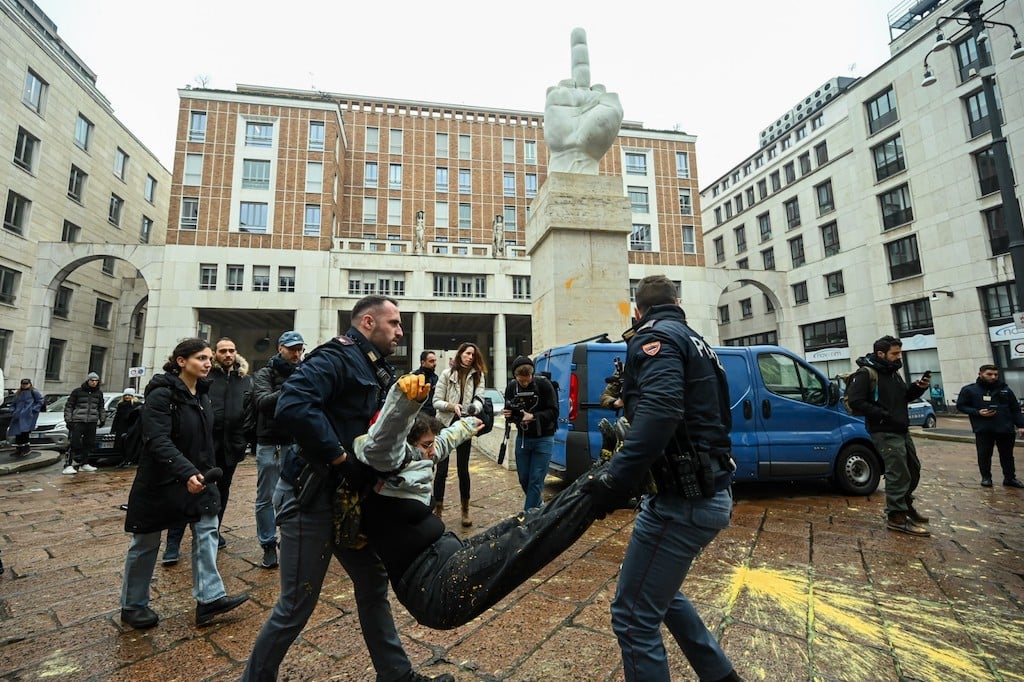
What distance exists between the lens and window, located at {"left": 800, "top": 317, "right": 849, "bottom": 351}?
28.9 meters

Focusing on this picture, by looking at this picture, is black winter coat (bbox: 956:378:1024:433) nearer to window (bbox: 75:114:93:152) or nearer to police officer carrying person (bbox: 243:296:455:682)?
police officer carrying person (bbox: 243:296:455:682)

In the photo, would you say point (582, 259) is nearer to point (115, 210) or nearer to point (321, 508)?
point (321, 508)

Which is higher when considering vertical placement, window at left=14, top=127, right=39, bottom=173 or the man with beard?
window at left=14, top=127, right=39, bottom=173

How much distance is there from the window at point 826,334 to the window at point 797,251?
15.3 feet

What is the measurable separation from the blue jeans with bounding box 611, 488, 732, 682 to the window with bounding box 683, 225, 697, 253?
115 feet

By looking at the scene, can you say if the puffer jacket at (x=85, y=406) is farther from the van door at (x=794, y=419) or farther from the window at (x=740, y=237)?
the window at (x=740, y=237)

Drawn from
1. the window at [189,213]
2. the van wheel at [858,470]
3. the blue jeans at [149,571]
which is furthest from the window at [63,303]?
the van wheel at [858,470]

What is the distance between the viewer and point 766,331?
35188 millimetres

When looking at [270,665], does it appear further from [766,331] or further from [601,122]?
[766,331]

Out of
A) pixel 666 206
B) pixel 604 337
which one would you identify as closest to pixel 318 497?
pixel 604 337

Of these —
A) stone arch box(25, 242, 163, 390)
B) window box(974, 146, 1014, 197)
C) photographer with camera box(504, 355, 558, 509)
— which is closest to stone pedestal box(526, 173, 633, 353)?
photographer with camera box(504, 355, 558, 509)

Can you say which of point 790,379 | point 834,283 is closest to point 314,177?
point 790,379

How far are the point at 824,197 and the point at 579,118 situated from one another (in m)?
30.3

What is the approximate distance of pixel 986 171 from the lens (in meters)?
20.4
